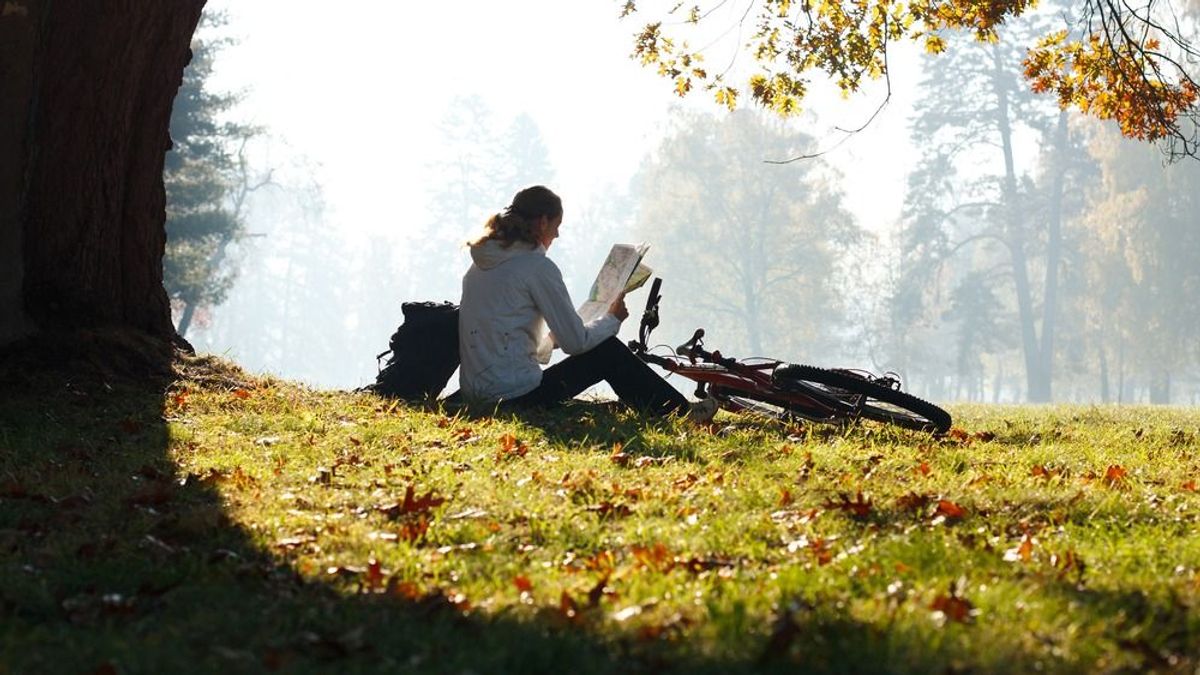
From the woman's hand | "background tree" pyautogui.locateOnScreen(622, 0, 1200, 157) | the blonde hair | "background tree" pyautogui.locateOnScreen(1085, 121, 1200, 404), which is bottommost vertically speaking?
the woman's hand

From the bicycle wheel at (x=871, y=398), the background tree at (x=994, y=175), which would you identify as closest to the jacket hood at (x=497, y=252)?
the bicycle wheel at (x=871, y=398)

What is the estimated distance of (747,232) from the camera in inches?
2653

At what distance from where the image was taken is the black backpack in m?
10.5

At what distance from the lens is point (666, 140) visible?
229ft

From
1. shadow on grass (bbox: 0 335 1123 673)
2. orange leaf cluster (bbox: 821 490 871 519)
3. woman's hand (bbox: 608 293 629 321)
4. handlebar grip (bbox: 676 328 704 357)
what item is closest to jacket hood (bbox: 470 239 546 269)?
woman's hand (bbox: 608 293 629 321)

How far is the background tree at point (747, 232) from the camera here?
66.2m

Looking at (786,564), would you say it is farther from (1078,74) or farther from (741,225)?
(741,225)

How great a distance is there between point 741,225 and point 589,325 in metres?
59.0

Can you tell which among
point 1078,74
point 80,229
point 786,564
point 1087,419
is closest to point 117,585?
point 786,564

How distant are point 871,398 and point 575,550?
4517 millimetres

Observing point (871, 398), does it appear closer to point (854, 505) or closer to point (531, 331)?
point (531, 331)

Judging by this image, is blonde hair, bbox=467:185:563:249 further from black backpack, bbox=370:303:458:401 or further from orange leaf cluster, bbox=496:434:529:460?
orange leaf cluster, bbox=496:434:529:460

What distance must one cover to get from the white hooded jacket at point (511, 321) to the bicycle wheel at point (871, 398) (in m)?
1.32

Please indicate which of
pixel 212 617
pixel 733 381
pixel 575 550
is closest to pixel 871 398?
pixel 733 381
